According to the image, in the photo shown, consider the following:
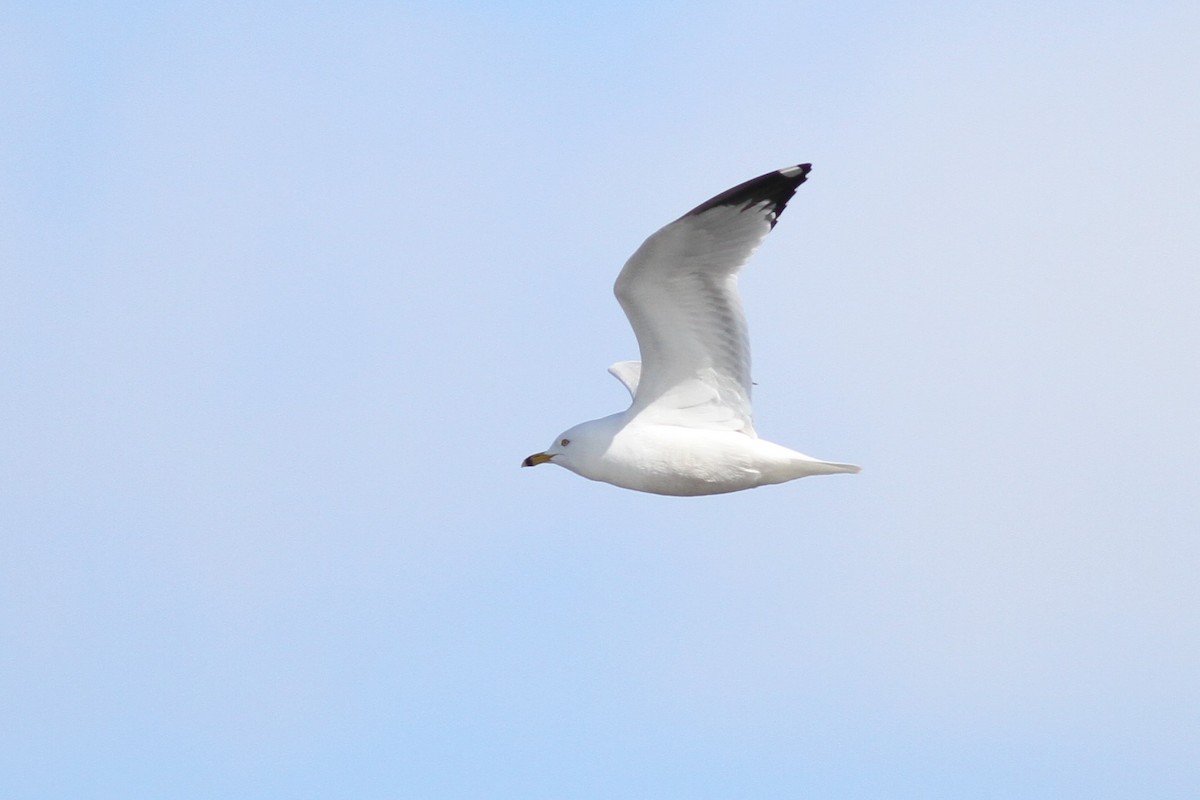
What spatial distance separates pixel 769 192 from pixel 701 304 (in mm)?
884

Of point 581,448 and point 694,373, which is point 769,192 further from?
point 581,448

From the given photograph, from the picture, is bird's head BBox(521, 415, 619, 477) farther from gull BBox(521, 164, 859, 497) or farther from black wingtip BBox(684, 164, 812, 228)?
black wingtip BBox(684, 164, 812, 228)

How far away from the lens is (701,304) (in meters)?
13.6

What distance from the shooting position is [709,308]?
1363cm

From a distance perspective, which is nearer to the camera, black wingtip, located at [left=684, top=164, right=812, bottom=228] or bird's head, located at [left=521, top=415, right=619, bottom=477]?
black wingtip, located at [left=684, top=164, right=812, bottom=228]

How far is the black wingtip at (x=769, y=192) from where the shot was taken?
42.9 ft

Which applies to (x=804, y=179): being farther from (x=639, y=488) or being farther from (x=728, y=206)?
(x=639, y=488)

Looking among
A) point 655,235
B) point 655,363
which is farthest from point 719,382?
point 655,235

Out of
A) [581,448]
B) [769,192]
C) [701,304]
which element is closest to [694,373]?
[701,304]

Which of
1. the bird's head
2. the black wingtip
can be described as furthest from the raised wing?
the bird's head

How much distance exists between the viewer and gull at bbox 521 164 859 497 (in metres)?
13.3

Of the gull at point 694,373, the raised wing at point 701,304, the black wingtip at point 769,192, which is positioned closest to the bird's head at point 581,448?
the gull at point 694,373

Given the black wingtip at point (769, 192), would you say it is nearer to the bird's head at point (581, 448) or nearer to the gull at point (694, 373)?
the gull at point (694, 373)

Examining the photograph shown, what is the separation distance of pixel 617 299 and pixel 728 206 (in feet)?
3.22
